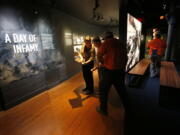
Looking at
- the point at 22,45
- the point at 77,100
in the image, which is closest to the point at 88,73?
the point at 77,100

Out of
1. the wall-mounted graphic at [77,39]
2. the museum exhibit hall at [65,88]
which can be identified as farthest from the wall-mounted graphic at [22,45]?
the wall-mounted graphic at [77,39]

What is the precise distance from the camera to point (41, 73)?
10.7 feet

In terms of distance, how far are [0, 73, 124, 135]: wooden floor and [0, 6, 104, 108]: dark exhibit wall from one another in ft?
1.41

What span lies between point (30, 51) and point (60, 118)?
184 cm

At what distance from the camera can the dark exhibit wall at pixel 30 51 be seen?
237 cm

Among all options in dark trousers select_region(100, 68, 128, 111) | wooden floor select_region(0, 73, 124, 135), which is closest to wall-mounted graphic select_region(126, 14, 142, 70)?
dark trousers select_region(100, 68, 128, 111)

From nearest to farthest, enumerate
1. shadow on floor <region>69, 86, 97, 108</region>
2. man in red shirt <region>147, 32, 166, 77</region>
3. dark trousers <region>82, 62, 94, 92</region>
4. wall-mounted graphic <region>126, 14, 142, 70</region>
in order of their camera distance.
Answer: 1. shadow on floor <region>69, 86, 97, 108</region>
2. dark trousers <region>82, 62, 94, 92</region>
3. wall-mounted graphic <region>126, 14, 142, 70</region>
4. man in red shirt <region>147, 32, 166, 77</region>

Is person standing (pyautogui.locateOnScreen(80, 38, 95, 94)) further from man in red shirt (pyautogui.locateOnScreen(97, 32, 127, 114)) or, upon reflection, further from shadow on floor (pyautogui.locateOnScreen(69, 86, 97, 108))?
man in red shirt (pyautogui.locateOnScreen(97, 32, 127, 114))

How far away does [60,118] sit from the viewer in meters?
2.13

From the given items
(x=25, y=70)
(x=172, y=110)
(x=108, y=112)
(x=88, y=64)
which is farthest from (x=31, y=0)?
(x=172, y=110)

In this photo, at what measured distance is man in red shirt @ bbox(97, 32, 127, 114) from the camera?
5.96 feet

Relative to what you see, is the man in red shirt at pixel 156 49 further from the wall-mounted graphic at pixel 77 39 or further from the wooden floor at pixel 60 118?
the wall-mounted graphic at pixel 77 39

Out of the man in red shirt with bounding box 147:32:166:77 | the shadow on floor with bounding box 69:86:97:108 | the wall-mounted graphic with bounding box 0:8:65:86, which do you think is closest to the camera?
the wall-mounted graphic with bounding box 0:8:65:86

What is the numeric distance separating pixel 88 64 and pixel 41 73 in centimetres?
144
